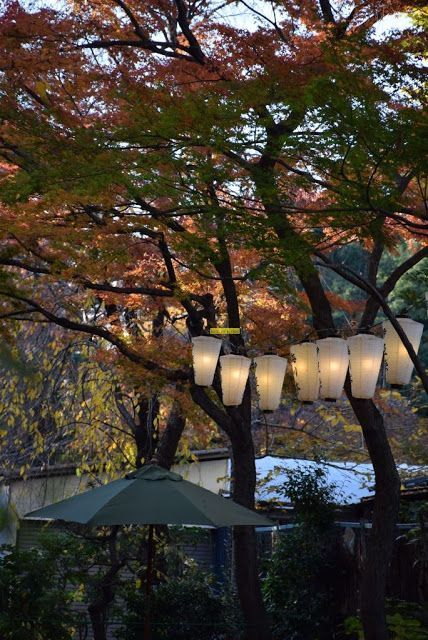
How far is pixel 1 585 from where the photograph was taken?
952 cm

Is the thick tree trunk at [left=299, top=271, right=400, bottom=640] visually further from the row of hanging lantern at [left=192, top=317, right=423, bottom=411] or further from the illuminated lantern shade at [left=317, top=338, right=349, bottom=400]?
the illuminated lantern shade at [left=317, top=338, right=349, bottom=400]

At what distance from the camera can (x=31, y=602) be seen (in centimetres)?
966

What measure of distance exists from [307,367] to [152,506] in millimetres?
1773

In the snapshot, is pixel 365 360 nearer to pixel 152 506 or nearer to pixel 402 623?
pixel 152 506

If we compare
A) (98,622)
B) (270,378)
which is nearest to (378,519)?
(270,378)

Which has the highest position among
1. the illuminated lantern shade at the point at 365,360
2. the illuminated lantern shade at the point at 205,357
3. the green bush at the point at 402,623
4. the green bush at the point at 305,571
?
the illuminated lantern shade at the point at 205,357

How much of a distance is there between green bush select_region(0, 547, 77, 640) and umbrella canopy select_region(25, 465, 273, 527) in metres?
1.73

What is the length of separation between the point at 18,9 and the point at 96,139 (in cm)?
178

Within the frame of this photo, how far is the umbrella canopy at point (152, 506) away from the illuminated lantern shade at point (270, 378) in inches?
40.0

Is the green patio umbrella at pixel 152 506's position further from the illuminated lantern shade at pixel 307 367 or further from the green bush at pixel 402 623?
the green bush at pixel 402 623

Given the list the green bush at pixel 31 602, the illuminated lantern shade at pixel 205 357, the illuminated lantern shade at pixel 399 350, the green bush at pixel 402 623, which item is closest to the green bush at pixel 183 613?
the green bush at pixel 31 602

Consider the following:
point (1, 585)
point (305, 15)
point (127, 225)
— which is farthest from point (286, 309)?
point (1, 585)

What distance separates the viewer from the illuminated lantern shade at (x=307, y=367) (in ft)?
26.0

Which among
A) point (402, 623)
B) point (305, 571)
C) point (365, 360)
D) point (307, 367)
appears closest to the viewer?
point (365, 360)
